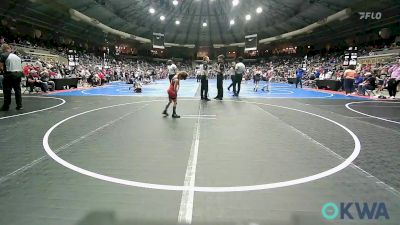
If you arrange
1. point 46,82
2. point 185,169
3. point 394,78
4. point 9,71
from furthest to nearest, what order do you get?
1. point 46,82
2. point 394,78
3. point 9,71
4. point 185,169

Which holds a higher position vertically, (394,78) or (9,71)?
(9,71)

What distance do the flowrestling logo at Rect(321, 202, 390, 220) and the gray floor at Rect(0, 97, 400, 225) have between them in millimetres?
60

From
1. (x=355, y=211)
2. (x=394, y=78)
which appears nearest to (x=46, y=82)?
(x=355, y=211)

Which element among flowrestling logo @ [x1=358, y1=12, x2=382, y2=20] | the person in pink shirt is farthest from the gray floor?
flowrestling logo @ [x1=358, y1=12, x2=382, y2=20]

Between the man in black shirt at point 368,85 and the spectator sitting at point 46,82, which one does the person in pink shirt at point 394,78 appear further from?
the spectator sitting at point 46,82

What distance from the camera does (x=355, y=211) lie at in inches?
119

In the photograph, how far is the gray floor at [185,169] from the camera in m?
2.93

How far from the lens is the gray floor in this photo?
293 cm

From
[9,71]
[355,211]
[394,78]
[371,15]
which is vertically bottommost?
[355,211]

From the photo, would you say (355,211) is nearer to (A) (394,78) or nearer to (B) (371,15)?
(A) (394,78)

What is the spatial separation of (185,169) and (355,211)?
2.18 m

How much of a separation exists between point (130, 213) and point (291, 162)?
2.73 metres

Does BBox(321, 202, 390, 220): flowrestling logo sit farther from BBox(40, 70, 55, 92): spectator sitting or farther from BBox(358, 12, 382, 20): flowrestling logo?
BBox(358, 12, 382, 20): flowrestling logo

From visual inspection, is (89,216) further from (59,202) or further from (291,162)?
(291,162)
